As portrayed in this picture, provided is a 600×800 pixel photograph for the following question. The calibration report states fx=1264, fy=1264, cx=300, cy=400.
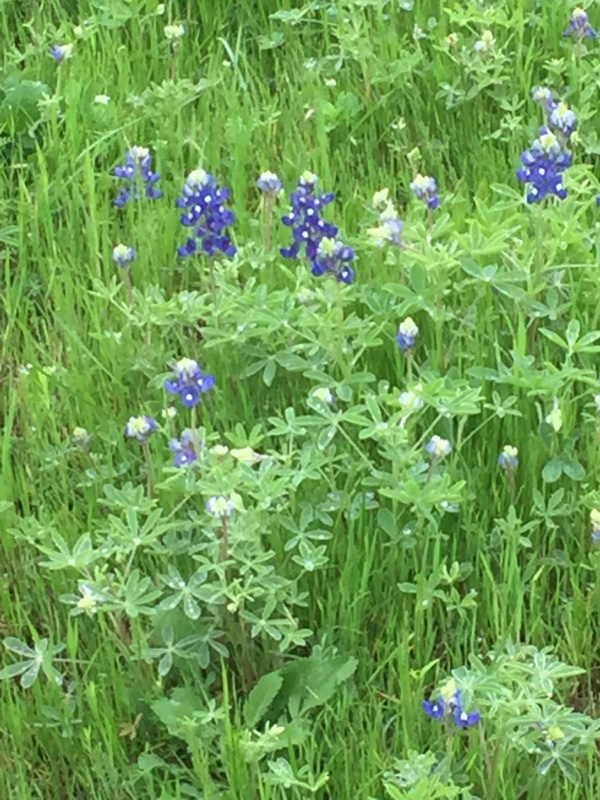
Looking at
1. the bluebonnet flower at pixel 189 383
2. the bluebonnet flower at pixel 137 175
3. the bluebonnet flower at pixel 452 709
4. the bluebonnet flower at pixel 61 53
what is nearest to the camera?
the bluebonnet flower at pixel 452 709

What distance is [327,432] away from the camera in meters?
2.40

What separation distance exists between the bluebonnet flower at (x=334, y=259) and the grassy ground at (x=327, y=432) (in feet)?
0.15

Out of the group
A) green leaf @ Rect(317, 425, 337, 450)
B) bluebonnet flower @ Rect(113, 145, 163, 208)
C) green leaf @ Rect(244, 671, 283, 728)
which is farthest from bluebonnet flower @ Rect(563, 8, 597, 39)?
green leaf @ Rect(244, 671, 283, 728)

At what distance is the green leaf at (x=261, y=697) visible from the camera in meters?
2.14

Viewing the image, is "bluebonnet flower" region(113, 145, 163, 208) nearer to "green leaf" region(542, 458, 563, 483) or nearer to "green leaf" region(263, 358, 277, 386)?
"green leaf" region(263, 358, 277, 386)

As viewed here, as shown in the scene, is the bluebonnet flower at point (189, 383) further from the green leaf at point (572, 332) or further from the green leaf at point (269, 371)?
the green leaf at point (572, 332)

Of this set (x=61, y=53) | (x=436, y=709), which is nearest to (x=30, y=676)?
(x=436, y=709)

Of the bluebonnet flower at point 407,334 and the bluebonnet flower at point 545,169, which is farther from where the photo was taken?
the bluebonnet flower at point 545,169

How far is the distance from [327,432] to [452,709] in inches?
25.3

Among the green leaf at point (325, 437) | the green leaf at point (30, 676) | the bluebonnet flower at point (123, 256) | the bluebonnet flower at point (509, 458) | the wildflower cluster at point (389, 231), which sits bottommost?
the green leaf at point (30, 676)

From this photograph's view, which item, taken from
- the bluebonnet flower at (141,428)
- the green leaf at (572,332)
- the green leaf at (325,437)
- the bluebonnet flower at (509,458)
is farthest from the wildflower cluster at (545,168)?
the bluebonnet flower at (141,428)

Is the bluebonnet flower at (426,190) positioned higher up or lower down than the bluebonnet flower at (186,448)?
higher up

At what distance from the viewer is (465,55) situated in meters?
3.50

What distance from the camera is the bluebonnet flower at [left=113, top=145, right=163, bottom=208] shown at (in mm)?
3084
